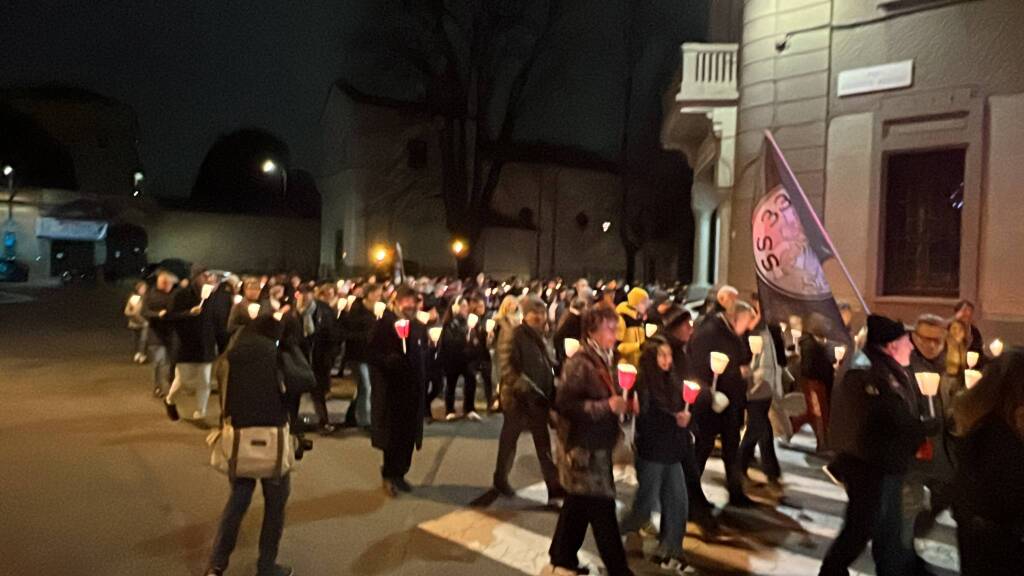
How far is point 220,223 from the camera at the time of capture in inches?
1890

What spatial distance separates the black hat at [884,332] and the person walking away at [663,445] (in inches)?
49.5

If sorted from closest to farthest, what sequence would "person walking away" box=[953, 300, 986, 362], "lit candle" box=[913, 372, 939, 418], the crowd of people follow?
the crowd of people < "lit candle" box=[913, 372, 939, 418] < "person walking away" box=[953, 300, 986, 362]

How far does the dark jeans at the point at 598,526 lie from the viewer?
16.2 ft

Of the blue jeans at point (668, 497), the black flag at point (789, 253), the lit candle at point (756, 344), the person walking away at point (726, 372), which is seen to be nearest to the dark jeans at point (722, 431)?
the person walking away at point (726, 372)

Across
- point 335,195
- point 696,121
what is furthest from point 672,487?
point 335,195

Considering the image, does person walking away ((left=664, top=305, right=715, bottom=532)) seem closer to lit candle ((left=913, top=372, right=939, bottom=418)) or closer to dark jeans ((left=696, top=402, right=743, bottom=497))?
dark jeans ((left=696, top=402, right=743, bottom=497))

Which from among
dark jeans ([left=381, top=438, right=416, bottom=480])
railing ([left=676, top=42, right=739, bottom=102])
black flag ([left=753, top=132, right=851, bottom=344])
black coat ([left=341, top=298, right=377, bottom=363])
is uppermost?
railing ([left=676, top=42, right=739, bottom=102])

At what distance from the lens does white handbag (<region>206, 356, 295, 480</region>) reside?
4.95 metres

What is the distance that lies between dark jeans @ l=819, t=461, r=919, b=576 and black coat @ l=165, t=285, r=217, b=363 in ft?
24.5

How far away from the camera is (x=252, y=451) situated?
4.95m

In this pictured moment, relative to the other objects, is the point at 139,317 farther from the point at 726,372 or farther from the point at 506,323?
the point at 726,372

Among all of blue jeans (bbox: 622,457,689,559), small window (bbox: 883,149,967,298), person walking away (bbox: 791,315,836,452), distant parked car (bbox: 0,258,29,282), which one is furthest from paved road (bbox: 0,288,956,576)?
distant parked car (bbox: 0,258,29,282)

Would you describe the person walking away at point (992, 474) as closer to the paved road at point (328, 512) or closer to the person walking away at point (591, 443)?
the person walking away at point (591, 443)

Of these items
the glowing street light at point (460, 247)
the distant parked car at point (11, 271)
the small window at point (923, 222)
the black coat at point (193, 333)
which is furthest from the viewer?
the distant parked car at point (11, 271)
